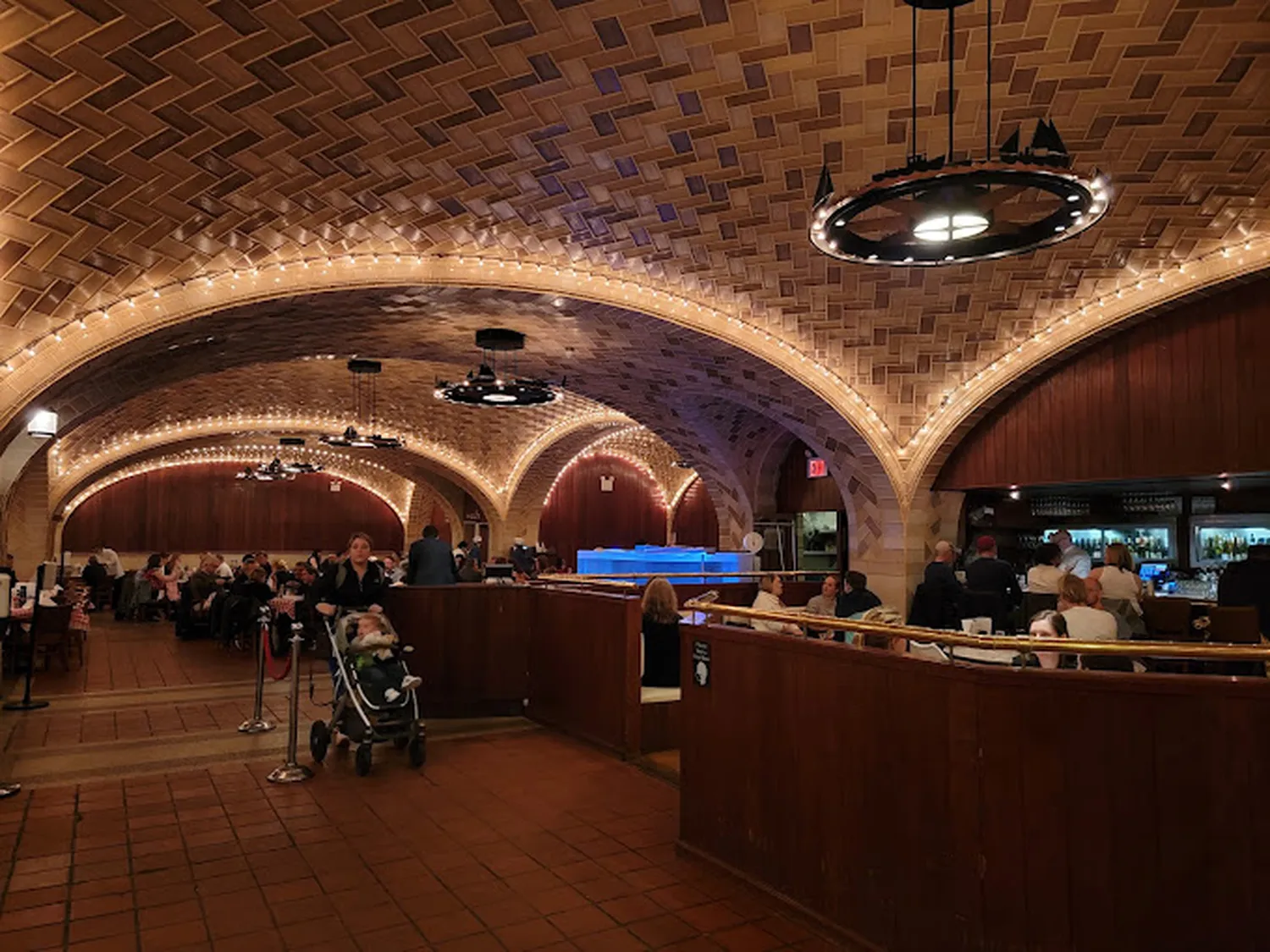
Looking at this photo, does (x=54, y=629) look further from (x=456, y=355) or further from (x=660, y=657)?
(x=660, y=657)

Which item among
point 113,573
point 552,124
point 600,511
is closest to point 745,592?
point 552,124

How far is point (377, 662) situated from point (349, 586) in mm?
602

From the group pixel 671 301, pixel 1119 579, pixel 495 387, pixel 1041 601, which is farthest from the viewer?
pixel 495 387

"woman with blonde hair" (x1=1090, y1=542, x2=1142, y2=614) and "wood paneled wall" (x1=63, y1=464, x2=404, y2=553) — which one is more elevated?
"wood paneled wall" (x1=63, y1=464, x2=404, y2=553)

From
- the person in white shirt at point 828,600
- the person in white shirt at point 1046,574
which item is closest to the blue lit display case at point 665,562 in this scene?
the person in white shirt at point 1046,574

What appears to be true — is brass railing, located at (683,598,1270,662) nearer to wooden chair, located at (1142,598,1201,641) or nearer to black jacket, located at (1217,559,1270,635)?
wooden chair, located at (1142,598,1201,641)

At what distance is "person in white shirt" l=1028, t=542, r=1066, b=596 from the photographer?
670 cm

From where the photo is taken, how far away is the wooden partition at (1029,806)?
238 centimetres

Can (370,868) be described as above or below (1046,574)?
below

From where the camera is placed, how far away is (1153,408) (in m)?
8.09

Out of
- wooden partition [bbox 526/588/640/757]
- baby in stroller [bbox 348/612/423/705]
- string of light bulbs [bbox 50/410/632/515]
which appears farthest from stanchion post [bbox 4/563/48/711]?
string of light bulbs [bbox 50/410/632/515]

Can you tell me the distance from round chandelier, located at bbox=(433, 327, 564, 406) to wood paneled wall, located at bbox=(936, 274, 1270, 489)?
496 cm

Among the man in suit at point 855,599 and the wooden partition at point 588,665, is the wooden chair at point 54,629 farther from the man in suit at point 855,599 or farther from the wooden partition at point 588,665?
the man in suit at point 855,599

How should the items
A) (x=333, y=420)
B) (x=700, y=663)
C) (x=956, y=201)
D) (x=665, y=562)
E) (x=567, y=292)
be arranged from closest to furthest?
(x=700, y=663) < (x=956, y=201) < (x=567, y=292) < (x=665, y=562) < (x=333, y=420)
